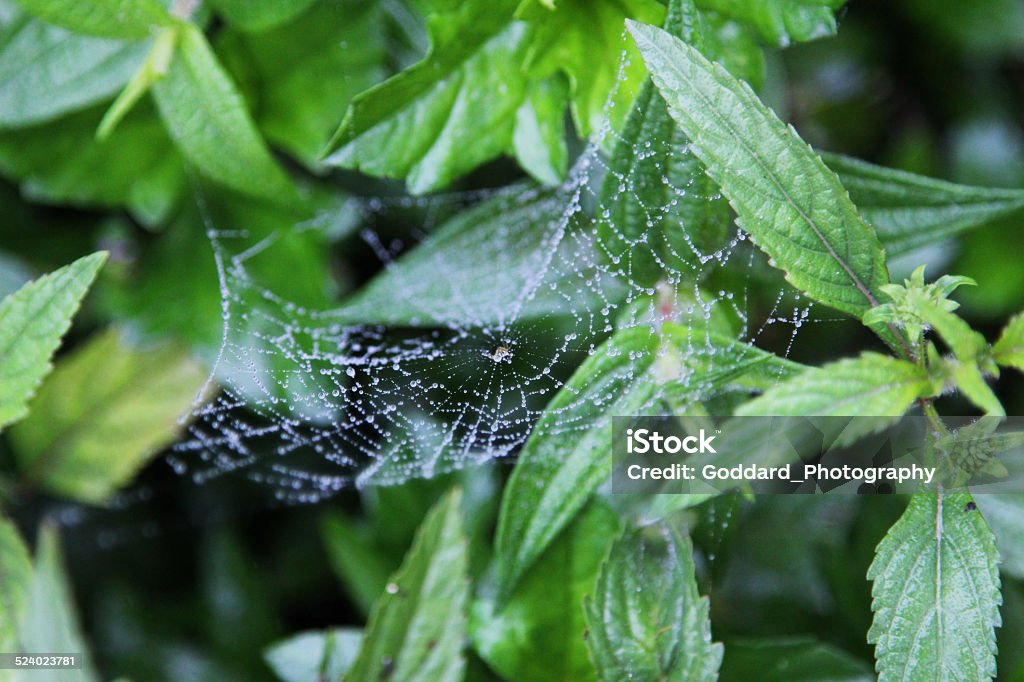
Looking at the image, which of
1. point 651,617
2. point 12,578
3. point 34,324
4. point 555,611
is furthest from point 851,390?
point 12,578

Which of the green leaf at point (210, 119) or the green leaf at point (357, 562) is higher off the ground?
the green leaf at point (210, 119)

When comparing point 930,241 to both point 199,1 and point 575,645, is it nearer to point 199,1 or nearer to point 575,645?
point 575,645

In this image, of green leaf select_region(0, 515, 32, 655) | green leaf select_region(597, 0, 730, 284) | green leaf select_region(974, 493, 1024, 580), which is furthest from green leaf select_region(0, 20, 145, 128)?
green leaf select_region(974, 493, 1024, 580)

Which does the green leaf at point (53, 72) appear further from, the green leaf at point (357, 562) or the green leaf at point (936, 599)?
the green leaf at point (936, 599)

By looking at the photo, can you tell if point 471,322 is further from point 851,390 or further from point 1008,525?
point 1008,525

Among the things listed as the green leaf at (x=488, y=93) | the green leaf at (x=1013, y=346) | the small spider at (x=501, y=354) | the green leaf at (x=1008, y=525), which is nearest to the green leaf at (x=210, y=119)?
the green leaf at (x=488, y=93)

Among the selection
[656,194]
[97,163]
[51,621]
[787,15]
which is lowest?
[51,621]

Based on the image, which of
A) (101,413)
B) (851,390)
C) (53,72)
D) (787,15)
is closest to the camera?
(851,390)

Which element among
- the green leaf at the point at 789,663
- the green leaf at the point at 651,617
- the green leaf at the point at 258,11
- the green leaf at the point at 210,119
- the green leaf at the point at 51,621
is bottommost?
the green leaf at the point at 789,663
